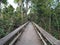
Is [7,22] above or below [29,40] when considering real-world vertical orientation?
above

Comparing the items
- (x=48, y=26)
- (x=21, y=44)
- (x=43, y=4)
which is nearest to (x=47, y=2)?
(x=43, y=4)

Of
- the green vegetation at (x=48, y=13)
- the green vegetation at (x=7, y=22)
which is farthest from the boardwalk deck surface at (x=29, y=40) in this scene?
the green vegetation at (x=48, y=13)

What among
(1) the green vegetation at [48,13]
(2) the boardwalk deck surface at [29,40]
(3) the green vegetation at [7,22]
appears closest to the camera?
(2) the boardwalk deck surface at [29,40]

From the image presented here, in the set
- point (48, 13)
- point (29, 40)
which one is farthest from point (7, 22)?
point (48, 13)

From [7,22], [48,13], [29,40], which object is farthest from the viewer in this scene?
[48,13]

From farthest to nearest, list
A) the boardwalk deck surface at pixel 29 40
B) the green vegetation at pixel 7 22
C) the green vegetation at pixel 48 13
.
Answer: the green vegetation at pixel 48 13 → the green vegetation at pixel 7 22 → the boardwalk deck surface at pixel 29 40

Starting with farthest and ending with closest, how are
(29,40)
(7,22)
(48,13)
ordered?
1. (48,13)
2. (7,22)
3. (29,40)

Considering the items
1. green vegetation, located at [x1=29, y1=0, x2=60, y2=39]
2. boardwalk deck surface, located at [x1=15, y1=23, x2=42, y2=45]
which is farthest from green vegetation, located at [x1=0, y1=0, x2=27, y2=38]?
green vegetation, located at [x1=29, y1=0, x2=60, y2=39]

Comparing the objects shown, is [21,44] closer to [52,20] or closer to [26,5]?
[52,20]

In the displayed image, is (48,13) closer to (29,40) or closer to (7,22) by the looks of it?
(7,22)

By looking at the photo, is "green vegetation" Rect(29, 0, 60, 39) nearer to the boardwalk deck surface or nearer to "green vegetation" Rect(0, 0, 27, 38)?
"green vegetation" Rect(0, 0, 27, 38)

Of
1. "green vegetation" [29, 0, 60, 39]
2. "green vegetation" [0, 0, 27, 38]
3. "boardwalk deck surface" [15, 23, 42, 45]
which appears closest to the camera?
"boardwalk deck surface" [15, 23, 42, 45]

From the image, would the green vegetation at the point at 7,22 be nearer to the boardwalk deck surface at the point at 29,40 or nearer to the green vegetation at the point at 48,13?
the boardwalk deck surface at the point at 29,40

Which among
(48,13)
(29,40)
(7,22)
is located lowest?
(29,40)
